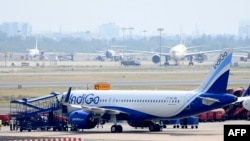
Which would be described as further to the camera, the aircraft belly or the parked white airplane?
the aircraft belly

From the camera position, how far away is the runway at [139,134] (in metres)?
70.6

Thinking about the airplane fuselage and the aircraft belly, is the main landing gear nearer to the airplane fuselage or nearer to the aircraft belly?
the airplane fuselage

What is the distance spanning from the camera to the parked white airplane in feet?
245

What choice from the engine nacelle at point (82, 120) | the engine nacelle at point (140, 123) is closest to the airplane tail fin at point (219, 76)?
the engine nacelle at point (140, 123)

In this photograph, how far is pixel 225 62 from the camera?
7506 cm

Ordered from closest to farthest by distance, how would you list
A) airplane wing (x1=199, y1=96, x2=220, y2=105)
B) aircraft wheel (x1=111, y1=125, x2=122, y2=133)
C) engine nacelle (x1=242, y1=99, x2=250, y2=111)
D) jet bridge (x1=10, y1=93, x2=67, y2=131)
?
airplane wing (x1=199, y1=96, x2=220, y2=105)
aircraft wheel (x1=111, y1=125, x2=122, y2=133)
jet bridge (x1=10, y1=93, x2=67, y2=131)
engine nacelle (x1=242, y1=99, x2=250, y2=111)

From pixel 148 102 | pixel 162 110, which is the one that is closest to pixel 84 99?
pixel 148 102

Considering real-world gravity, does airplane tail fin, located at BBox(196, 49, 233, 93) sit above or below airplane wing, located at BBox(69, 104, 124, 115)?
above

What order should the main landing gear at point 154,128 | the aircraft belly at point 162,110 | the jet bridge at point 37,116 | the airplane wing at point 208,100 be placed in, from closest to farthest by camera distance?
the airplane wing at point 208,100, the aircraft belly at point 162,110, the main landing gear at point 154,128, the jet bridge at point 37,116

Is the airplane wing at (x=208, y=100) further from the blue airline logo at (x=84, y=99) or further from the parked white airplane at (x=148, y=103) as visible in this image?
the blue airline logo at (x=84, y=99)

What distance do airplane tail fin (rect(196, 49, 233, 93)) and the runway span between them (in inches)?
135

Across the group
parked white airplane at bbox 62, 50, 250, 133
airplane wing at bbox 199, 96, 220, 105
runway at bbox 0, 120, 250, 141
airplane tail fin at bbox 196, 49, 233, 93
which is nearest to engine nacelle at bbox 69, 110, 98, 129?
parked white airplane at bbox 62, 50, 250, 133

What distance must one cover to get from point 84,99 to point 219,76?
12.7 meters

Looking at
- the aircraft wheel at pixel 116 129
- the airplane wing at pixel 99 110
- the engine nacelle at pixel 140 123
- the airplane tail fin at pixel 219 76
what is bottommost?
Answer: the aircraft wheel at pixel 116 129
